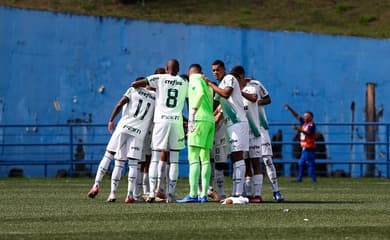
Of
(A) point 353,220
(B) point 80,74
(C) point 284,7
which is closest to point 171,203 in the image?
(A) point 353,220

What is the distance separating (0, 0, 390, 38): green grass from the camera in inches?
1615

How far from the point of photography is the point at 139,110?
1830 centimetres

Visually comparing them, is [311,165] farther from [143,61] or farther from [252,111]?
[252,111]

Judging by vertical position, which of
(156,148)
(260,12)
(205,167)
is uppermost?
(260,12)

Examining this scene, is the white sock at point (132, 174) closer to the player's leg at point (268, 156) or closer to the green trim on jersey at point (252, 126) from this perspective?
the green trim on jersey at point (252, 126)

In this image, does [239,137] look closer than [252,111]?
Yes

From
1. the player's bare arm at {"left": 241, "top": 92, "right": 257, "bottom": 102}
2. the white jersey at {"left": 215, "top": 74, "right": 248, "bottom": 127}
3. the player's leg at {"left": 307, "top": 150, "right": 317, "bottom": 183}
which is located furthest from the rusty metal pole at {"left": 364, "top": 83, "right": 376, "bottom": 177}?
the white jersey at {"left": 215, "top": 74, "right": 248, "bottom": 127}

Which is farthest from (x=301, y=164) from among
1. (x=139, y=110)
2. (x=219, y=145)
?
(x=139, y=110)

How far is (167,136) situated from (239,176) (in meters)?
1.28

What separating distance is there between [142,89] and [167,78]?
592 mm

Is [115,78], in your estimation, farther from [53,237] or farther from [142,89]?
[53,237]

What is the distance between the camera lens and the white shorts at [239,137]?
17.4 meters

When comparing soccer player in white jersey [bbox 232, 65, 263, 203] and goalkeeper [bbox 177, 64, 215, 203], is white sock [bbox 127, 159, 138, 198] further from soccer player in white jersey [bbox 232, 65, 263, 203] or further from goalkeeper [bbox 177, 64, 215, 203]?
soccer player in white jersey [bbox 232, 65, 263, 203]

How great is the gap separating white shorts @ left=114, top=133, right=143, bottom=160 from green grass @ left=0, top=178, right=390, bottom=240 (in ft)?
2.56
